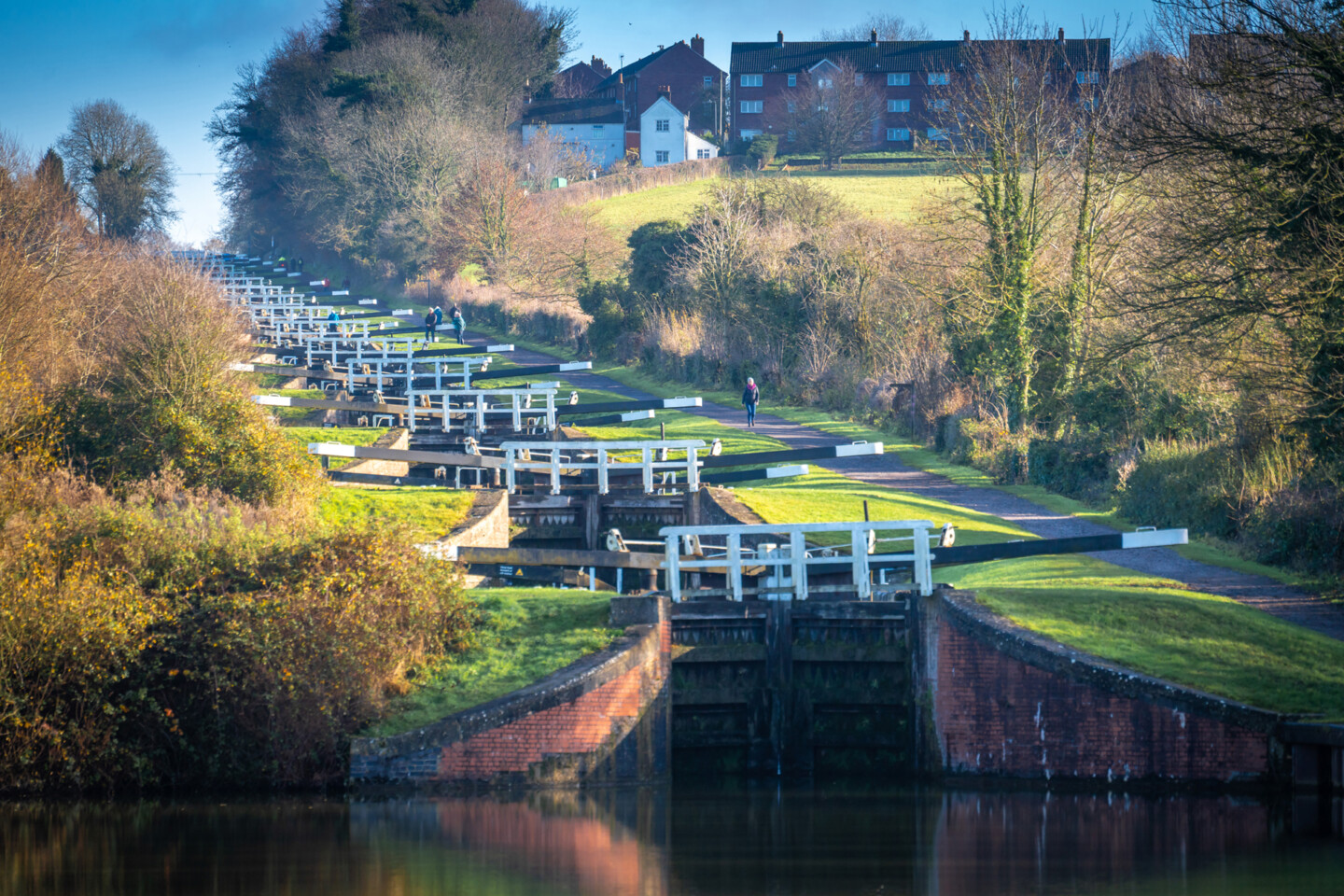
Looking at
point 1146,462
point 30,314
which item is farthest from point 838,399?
point 30,314

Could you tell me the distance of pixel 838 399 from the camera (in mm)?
37281

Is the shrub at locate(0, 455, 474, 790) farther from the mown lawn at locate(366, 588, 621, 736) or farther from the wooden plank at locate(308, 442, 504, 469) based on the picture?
the wooden plank at locate(308, 442, 504, 469)

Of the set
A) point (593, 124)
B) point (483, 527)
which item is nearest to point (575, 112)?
point (593, 124)

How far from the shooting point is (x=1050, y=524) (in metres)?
24.1

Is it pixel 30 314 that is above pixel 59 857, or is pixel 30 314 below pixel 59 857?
above

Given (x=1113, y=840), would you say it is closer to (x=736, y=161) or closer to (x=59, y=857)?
(x=59, y=857)

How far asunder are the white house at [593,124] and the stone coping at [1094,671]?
84133 millimetres

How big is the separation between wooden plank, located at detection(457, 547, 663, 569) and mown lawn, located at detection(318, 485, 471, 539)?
1.62m

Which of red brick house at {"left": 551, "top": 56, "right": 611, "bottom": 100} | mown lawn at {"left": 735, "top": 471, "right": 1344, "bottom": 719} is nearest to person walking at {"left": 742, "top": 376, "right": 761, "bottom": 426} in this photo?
mown lawn at {"left": 735, "top": 471, "right": 1344, "bottom": 719}

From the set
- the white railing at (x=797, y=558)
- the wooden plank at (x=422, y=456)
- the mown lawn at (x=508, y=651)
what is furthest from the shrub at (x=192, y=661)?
the wooden plank at (x=422, y=456)

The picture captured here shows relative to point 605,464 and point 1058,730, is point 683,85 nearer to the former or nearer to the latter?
point 605,464

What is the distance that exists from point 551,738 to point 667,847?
2.24 meters

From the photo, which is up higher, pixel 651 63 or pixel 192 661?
pixel 651 63

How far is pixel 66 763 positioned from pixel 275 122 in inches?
2821
